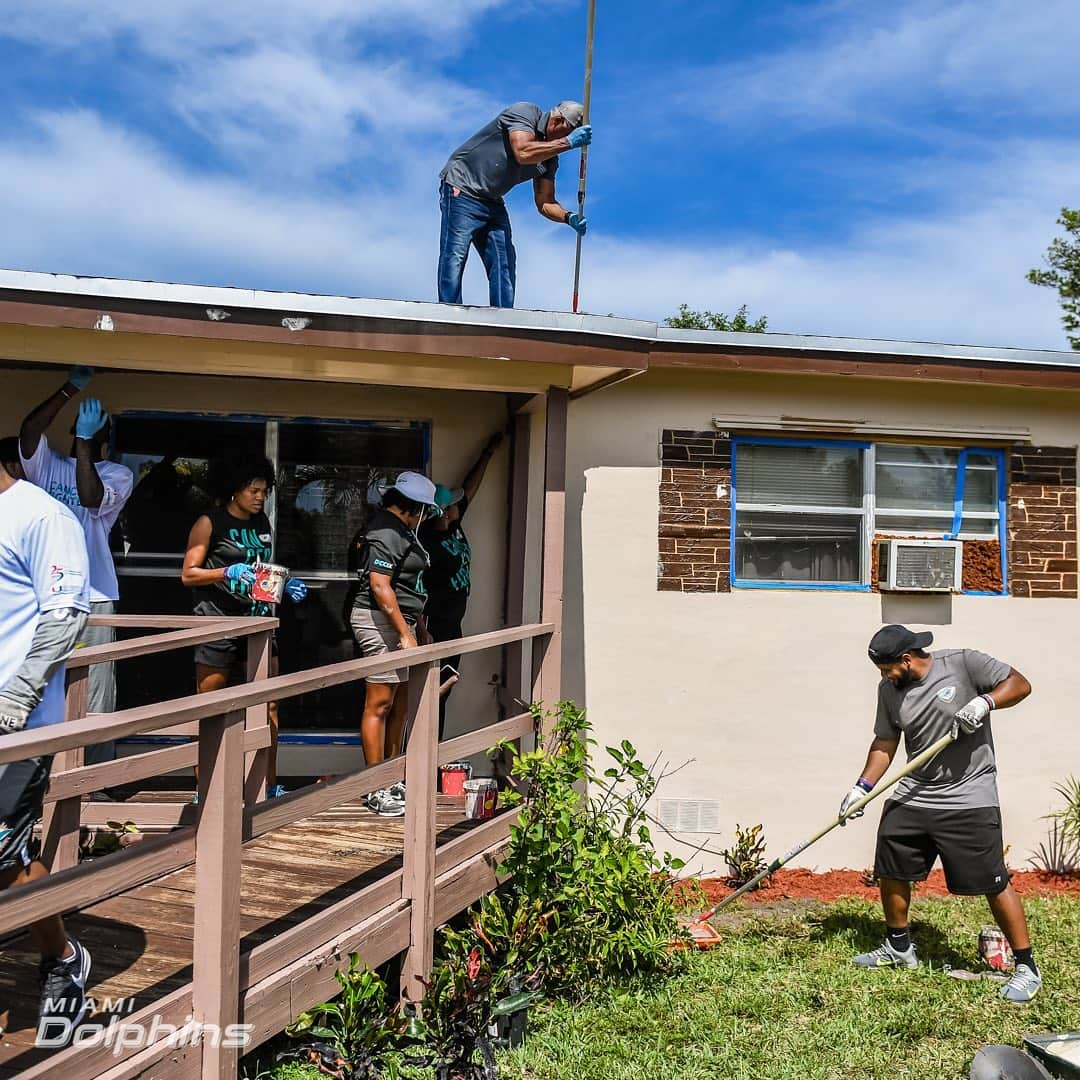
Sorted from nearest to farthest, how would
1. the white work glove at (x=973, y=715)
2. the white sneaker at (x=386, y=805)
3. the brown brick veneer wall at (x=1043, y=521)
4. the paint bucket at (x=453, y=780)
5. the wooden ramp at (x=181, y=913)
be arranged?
the wooden ramp at (x=181, y=913), the white work glove at (x=973, y=715), the white sneaker at (x=386, y=805), the paint bucket at (x=453, y=780), the brown brick veneer wall at (x=1043, y=521)

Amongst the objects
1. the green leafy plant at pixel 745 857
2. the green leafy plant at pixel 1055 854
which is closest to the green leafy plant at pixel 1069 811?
the green leafy plant at pixel 1055 854

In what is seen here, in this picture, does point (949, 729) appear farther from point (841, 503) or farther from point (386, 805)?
point (386, 805)

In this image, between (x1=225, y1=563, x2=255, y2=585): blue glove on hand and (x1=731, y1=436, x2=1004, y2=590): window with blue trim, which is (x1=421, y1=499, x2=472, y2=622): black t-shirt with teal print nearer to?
(x1=225, y1=563, x2=255, y2=585): blue glove on hand

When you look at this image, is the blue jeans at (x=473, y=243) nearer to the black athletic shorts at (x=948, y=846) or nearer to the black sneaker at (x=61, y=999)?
the black athletic shorts at (x=948, y=846)

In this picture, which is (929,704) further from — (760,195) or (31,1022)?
(760,195)

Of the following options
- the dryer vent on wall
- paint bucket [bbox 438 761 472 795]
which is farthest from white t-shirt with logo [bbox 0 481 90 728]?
the dryer vent on wall

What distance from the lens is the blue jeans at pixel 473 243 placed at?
6492 millimetres

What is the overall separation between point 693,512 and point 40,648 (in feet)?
14.1

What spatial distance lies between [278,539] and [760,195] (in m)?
24.3

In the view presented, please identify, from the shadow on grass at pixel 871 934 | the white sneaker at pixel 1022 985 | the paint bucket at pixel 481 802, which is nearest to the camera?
the white sneaker at pixel 1022 985

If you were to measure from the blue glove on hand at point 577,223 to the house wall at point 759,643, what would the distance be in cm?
130

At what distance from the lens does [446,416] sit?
22.6 feet

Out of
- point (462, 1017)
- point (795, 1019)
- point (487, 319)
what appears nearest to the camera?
point (462, 1017)

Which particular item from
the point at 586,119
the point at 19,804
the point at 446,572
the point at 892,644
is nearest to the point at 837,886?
the point at 892,644
